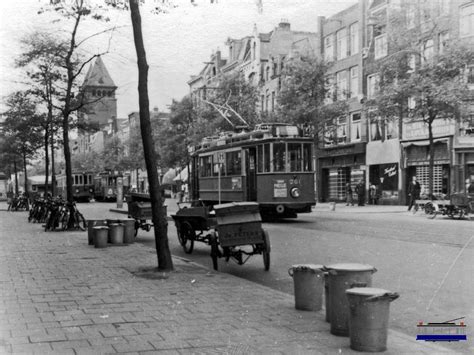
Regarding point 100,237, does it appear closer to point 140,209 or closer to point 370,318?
point 140,209

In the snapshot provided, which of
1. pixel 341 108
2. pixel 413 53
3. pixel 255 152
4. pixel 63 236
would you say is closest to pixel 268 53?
pixel 341 108

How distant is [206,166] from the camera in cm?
2670

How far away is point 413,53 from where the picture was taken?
27609 millimetres

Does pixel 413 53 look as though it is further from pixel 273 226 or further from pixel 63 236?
pixel 63 236

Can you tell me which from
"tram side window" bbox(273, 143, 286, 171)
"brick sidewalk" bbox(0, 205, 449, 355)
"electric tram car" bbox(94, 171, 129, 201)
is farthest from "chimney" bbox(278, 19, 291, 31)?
"electric tram car" bbox(94, 171, 129, 201)

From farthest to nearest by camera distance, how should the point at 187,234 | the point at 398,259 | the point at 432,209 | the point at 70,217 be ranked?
the point at 432,209 → the point at 70,217 → the point at 187,234 → the point at 398,259

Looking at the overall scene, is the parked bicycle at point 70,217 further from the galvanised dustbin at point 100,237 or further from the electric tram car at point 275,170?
the galvanised dustbin at point 100,237

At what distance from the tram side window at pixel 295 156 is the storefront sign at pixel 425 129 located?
12615mm

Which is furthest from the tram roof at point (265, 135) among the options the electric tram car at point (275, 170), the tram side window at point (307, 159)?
the tram side window at point (307, 159)

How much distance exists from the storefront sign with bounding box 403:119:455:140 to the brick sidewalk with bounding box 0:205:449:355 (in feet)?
84.6

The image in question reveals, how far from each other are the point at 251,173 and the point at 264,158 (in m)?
0.91

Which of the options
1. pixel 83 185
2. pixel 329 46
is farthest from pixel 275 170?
pixel 83 185

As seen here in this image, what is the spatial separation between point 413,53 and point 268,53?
2565 cm

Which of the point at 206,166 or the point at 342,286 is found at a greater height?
the point at 206,166
